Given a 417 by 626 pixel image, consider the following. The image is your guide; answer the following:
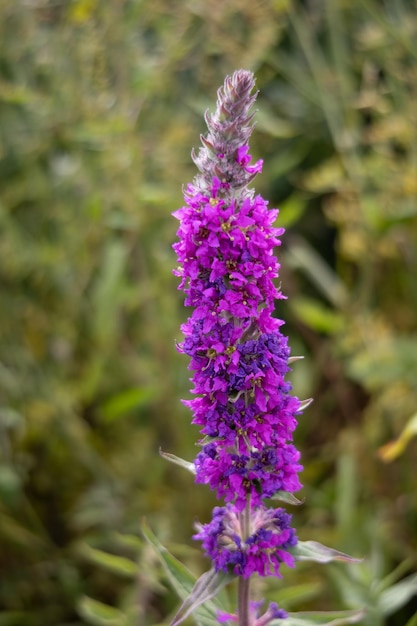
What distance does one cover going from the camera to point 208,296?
3.22 ft

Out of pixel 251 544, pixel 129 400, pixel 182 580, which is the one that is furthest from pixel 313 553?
pixel 129 400

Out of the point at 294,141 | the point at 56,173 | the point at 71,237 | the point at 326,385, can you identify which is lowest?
the point at 326,385

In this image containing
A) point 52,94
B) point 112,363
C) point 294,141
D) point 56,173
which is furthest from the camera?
point 294,141

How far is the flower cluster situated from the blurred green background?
3.44ft

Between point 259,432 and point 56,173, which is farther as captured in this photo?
point 56,173

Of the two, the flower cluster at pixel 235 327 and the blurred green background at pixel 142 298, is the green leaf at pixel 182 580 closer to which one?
the flower cluster at pixel 235 327

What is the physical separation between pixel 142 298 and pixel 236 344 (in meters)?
1.46

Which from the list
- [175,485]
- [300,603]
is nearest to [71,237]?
[175,485]

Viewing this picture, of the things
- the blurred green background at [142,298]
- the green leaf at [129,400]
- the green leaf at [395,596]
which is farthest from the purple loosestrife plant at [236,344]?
the green leaf at [129,400]

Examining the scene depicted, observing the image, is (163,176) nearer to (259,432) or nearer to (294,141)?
(294,141)

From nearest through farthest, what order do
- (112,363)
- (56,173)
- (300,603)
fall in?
(300,603), (56,173), (112,363)

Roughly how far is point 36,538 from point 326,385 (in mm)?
1174

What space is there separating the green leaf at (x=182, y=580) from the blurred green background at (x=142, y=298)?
87 centimetres

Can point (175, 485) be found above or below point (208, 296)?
above
